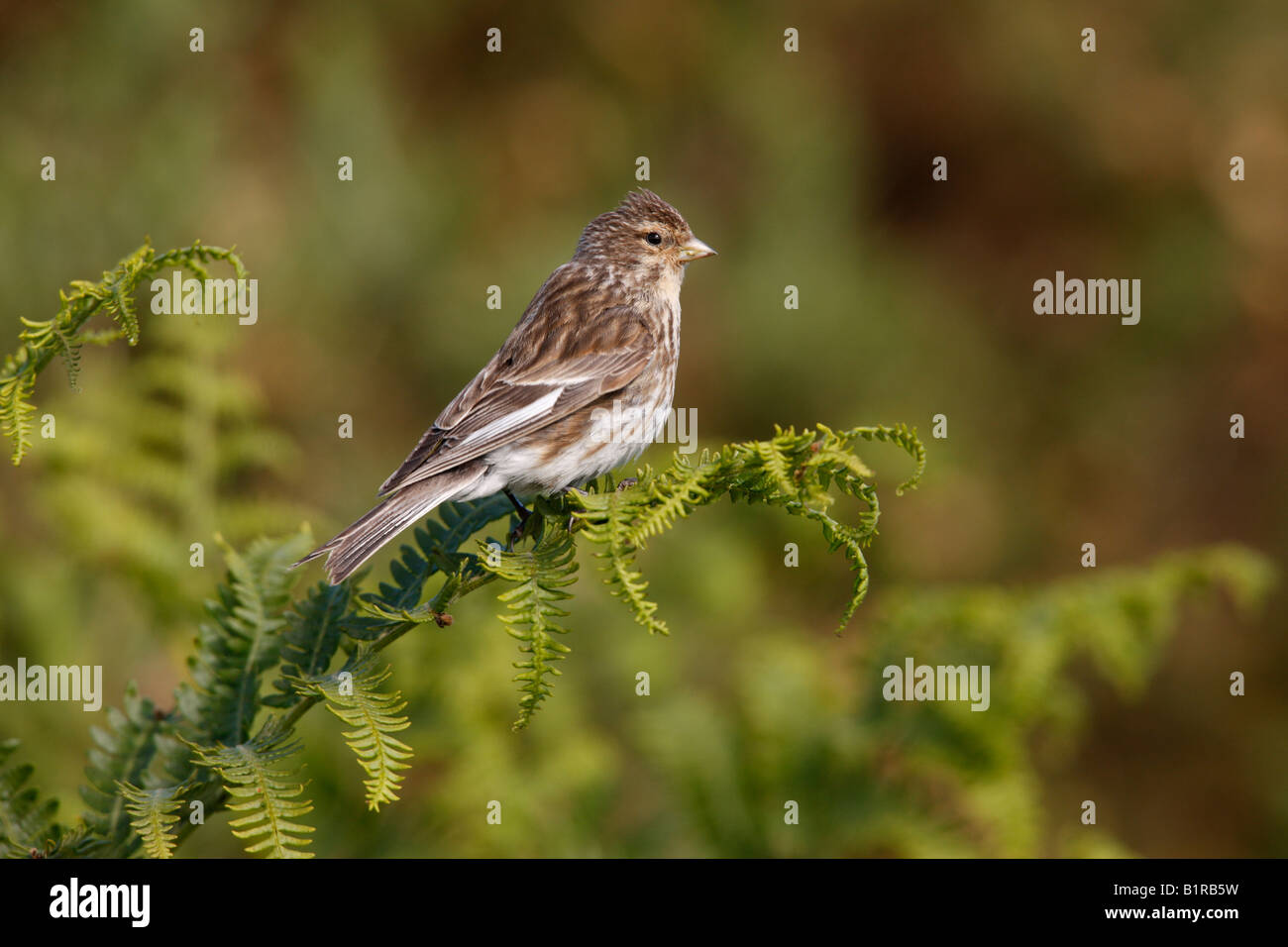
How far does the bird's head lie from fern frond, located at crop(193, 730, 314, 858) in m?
2.96

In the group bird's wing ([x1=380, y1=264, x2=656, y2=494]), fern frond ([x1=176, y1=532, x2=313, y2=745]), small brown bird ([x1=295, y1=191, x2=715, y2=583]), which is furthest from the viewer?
bird's wing ([x1=380, y1=264, x2=656, y2=494])

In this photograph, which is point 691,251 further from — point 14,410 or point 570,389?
point 14,410

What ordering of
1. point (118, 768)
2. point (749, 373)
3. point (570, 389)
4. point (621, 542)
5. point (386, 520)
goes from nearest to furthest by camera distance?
1. point (621, 542)
2. point (118, 768)
3. point (386, 520)
4. point (570, 389)
5. point (749, 373)

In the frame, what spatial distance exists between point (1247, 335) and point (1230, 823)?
3.63 meters

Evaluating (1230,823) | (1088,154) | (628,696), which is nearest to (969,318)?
(1088,154)

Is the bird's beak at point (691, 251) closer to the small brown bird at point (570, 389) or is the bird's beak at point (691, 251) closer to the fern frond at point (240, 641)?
the small brown bird at point (570, 389)

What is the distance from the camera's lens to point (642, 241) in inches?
209

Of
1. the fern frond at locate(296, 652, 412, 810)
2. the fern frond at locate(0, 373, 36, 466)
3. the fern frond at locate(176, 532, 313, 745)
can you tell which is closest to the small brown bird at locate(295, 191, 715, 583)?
the fern frond at locate(176, 532, 313, 745)

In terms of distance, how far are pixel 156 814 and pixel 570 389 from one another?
2302 mm

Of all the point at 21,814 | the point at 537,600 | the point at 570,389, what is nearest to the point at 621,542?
the point at 537,600

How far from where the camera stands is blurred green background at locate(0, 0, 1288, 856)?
477cm

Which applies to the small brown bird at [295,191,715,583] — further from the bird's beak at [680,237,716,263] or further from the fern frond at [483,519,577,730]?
the fern frond at [483,519,577,730]

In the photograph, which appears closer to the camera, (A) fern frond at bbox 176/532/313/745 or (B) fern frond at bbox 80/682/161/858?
(B) fern frond at bbox 80/682/161/858

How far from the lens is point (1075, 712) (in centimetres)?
487
